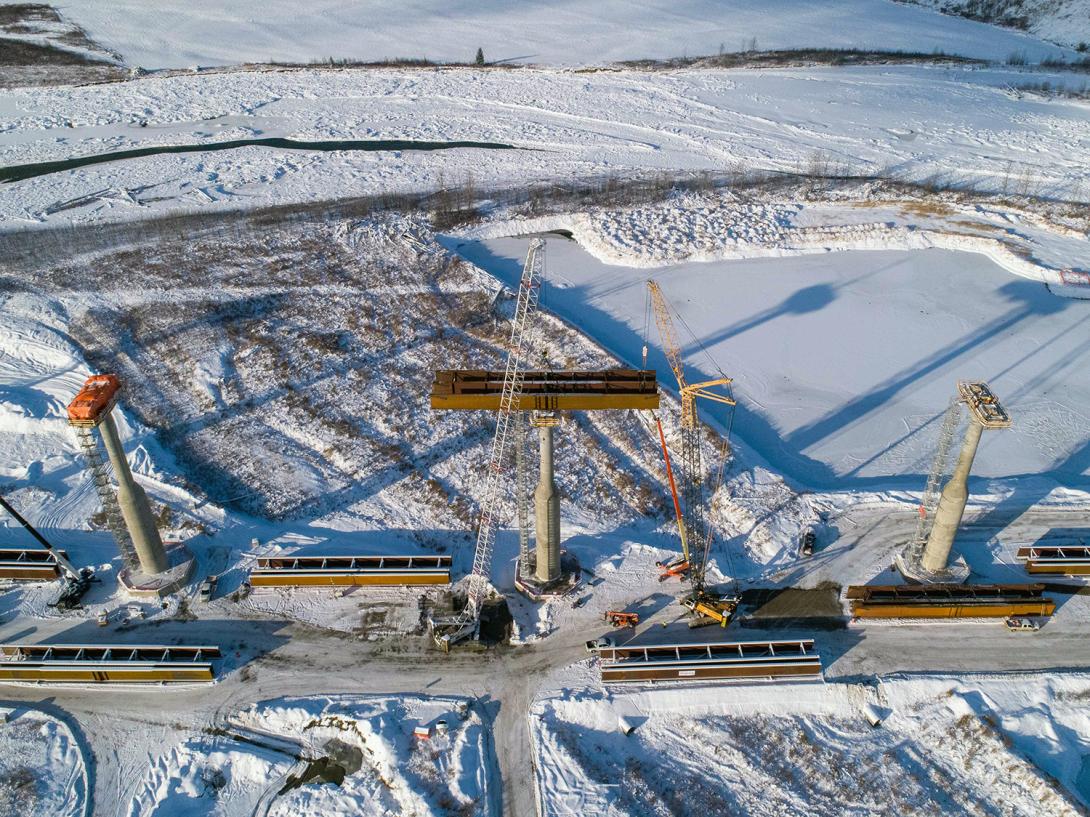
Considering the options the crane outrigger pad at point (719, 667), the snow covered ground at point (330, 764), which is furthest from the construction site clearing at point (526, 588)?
the snow covered ground at point (330, 764)

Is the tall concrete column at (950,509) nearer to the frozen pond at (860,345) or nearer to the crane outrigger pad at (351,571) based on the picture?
the frozen pond at (860,345)

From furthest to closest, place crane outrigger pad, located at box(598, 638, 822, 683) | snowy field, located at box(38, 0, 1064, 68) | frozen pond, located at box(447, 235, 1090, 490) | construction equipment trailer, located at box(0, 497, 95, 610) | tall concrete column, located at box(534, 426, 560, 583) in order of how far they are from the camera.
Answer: snowy field, located at box(38, 0, 1064, 68) → frozen pond, located at box(447, 235, 1090, 490) → construction equipment trailer, located at box(0, 497, 95, 610) → tall concrete column, located at box(534, 426, 560, 583) → crane outrigger pad, located at box(598, 638, 822, 683)

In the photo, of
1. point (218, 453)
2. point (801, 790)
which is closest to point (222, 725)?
point (218, 453)

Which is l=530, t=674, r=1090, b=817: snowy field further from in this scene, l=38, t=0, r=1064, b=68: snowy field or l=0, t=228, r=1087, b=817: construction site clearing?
l=38, t=0, r=1064, b=68: snowy field

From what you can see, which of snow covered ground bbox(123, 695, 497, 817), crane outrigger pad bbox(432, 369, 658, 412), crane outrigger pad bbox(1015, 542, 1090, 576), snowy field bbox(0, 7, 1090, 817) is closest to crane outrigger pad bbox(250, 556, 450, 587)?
snowy field bbox(0, 7, 1090, 817)

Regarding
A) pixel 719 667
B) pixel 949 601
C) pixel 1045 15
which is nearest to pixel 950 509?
pixel 949 601

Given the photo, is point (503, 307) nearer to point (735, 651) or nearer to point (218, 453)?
point (218, 453)
